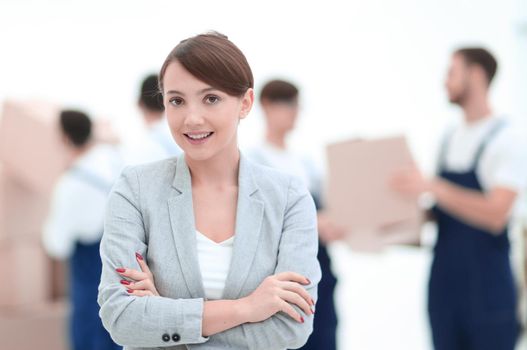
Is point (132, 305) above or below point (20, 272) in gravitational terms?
above

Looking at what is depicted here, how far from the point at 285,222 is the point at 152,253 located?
20 centimetres

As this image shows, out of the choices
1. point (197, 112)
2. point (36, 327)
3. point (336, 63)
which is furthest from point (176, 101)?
point (336, 63)

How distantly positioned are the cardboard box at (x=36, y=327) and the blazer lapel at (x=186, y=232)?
8.04 feet

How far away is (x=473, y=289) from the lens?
2.50 metres

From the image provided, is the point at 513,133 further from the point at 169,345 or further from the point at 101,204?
the point at 169,345

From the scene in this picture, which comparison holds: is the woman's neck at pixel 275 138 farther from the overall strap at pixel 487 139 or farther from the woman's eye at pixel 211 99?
the woman's eye at pixel 211 99

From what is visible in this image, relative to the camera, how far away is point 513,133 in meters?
2.47

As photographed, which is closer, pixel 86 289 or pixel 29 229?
pixel 86 289

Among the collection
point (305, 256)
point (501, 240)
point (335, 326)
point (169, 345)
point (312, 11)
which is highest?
point (312, 11)

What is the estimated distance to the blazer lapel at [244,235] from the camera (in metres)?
1.04

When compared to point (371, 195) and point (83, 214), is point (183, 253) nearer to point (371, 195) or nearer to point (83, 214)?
point (371, 195)

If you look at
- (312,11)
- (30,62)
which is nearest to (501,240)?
(312,11)

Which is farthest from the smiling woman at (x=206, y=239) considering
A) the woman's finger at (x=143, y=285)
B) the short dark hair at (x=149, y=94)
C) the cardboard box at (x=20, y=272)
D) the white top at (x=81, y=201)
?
the cardboard box at (x=20, y=272)

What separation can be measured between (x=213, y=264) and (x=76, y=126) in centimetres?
210
